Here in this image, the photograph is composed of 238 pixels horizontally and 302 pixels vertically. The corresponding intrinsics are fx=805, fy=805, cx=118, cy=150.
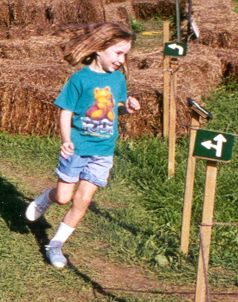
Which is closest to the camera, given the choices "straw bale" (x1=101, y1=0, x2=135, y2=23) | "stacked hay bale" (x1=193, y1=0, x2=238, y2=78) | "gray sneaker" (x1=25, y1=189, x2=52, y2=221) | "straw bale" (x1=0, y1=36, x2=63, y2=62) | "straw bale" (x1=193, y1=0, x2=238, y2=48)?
"gray sneaker" (x1=25, y1=189, x2=52, y2=221)

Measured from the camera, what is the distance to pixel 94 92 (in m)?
5.15

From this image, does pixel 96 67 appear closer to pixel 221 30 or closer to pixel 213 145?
pixel 213 145

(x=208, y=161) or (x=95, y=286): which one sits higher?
(x=208, y=161)

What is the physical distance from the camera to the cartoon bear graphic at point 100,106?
17.0ft

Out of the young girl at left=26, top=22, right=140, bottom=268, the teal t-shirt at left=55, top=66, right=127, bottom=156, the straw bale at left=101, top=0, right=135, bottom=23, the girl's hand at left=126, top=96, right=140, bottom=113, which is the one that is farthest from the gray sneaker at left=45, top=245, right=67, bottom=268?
the straw bale at left=101, top=0, right=135, bottom=23

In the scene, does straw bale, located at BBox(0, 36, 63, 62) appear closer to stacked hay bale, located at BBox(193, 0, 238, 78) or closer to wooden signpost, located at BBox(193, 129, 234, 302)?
stacked hay bale, located at BBox(193, 0, 238, 78)

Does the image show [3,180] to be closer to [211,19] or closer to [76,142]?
[76,142]

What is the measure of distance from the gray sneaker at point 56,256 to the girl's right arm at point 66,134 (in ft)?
2.32

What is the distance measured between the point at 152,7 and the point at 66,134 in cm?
1270

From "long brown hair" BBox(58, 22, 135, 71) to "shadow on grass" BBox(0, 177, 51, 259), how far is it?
1418mm

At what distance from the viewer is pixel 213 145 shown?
13.5ft

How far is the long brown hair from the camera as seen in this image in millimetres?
5082

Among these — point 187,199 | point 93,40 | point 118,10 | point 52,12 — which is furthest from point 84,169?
point 118,10

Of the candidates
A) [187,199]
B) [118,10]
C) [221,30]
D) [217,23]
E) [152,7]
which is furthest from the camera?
[152,7]
